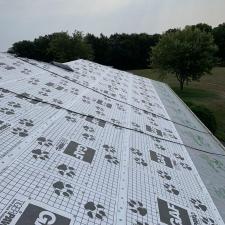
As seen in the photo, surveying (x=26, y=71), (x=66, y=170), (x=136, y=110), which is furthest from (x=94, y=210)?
(x=26, y=71)

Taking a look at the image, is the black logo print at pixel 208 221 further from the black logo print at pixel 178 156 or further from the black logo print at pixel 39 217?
the black logo print at pixel 178 156

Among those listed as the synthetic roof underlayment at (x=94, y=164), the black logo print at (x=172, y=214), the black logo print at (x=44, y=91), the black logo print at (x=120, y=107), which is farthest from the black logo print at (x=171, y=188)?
the black logo print at (x=120, y=107)

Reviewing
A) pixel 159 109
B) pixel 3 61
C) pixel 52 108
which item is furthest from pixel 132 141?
pixel 3 61

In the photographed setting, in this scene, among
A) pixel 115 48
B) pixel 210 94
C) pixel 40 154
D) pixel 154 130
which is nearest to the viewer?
pixel 40 154

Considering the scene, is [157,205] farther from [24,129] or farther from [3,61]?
[3,61]

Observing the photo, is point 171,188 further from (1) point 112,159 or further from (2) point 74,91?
(2) point 74,91

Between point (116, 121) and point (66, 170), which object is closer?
point (66, 170)
